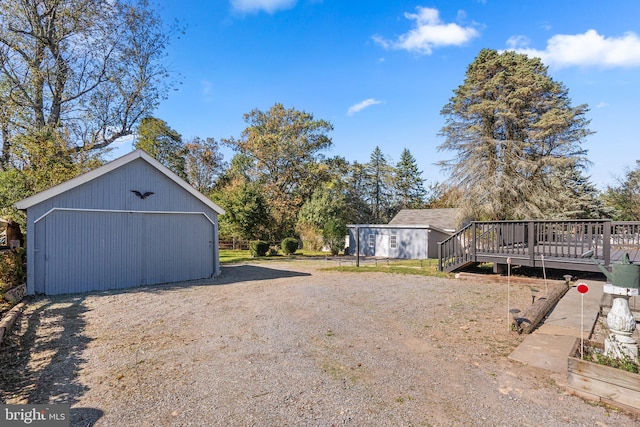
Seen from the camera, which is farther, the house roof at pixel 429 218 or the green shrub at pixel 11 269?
the house roof at pixel 429 218

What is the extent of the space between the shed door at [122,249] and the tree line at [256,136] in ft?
22.0

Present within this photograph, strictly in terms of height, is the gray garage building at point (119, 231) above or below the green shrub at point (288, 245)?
above

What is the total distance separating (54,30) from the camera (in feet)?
46.3

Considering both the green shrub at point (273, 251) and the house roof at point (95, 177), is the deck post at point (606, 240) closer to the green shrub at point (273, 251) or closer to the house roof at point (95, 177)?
the house roof at point (95, 177)

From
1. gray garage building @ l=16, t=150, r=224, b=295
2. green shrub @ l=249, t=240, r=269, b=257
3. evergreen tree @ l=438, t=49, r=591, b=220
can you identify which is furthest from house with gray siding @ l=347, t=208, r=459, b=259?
gray garage building @ l=16, t=150, r=224, b=295

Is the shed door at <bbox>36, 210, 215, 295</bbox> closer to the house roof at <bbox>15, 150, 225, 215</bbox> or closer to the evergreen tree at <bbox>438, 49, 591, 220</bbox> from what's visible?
the house roof at <bbox>15, 150, 225, 215</bbox>

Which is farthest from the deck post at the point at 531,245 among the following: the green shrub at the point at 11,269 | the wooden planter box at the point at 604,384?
the green shrub at the point at 11,269

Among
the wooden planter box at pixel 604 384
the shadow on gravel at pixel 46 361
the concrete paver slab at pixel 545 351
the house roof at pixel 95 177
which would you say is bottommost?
the shadow on gravel at pixel 46 361

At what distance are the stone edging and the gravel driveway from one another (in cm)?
16

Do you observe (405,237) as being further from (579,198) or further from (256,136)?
(256,136)

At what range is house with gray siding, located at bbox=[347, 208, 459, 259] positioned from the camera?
22.0 m

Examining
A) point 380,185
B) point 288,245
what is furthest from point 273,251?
point 380,185

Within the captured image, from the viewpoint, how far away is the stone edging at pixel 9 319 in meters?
4.94

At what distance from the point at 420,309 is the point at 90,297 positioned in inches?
318
